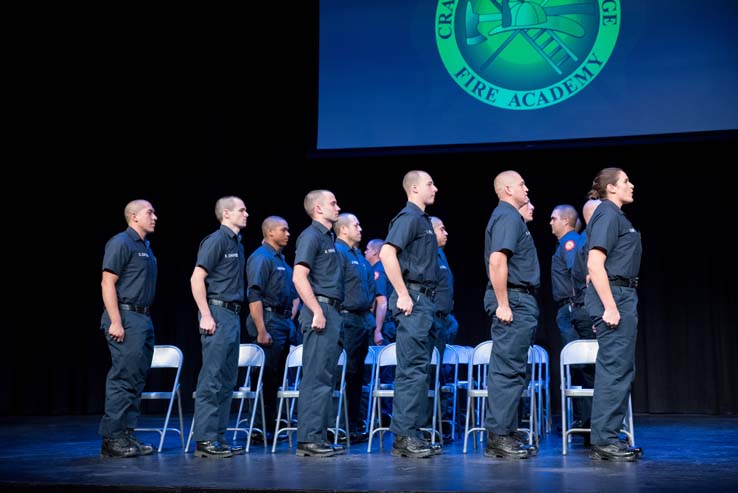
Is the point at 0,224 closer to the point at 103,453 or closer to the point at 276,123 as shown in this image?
the point at 276,123

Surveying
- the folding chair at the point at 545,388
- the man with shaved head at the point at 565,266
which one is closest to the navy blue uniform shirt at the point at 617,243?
the folding chair at the point at 545,388

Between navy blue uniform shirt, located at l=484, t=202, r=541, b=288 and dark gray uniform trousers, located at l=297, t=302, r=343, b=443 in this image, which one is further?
dark gray uniform trousers, located at l=297, t=302, r=343, b=443

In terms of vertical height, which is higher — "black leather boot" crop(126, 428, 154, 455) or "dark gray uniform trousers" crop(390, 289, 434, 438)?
"dark gray uniform trousers" crop(390, 289, 434, 438)

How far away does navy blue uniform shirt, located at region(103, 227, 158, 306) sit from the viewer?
5.32 meters

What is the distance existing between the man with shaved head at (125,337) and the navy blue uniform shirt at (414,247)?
5.40ft

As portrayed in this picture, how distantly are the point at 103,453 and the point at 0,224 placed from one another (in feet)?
16.0

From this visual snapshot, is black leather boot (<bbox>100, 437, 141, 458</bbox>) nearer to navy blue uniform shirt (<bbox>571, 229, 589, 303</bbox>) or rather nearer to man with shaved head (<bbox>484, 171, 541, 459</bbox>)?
man with shaved head (<bbox>484, 171, 541, 459</bbox>)

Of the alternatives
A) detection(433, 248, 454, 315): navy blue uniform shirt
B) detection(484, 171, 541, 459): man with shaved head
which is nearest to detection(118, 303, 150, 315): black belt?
detection(433, 248, 454, 315): navy blue uniform shirt

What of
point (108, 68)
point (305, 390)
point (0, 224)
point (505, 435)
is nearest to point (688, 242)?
point (505, 435)

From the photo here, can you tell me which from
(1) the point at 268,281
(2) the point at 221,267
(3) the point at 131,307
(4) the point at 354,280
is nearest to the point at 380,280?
(4) the point at 354,280

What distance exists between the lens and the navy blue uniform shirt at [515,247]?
4.86 meters

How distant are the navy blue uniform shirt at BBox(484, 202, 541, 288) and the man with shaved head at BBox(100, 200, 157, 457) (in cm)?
224

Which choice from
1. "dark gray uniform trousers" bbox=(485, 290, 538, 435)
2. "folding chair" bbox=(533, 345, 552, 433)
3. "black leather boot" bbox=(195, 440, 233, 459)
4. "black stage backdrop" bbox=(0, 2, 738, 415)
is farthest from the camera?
"black stage backdrop" bbox=(0, 2, 738, 415)

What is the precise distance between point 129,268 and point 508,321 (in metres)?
2.44
